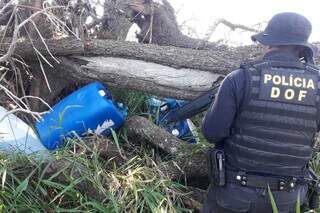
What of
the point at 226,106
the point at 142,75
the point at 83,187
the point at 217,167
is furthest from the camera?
the point at 142,75

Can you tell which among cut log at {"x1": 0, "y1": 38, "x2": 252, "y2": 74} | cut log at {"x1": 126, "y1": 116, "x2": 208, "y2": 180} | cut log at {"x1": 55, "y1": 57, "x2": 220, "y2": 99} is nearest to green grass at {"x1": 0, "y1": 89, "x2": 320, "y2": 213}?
cut log at {"x1": 126, "y1": 116, "x2": 208, "y2": 180}

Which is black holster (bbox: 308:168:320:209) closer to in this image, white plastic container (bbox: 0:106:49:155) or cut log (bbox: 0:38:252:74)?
cut log (bbox: 0:38:252:74)

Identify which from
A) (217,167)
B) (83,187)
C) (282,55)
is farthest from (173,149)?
(282,55)

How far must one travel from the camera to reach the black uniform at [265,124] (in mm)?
2611

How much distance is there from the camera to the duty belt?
271 centimetres

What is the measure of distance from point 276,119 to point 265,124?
7cm

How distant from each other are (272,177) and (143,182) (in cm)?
81

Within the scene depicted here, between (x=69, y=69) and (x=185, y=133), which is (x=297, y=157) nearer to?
(x=185, y=133)

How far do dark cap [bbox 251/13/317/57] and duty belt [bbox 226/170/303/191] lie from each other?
2.54 ft

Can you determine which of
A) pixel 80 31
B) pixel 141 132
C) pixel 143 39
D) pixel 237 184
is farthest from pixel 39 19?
pixel 237 184

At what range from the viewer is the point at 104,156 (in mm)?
3244

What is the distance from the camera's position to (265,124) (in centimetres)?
264

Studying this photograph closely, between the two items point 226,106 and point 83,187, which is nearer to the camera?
point 226,106

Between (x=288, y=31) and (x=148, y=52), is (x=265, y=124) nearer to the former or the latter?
(x=288, y=31)
